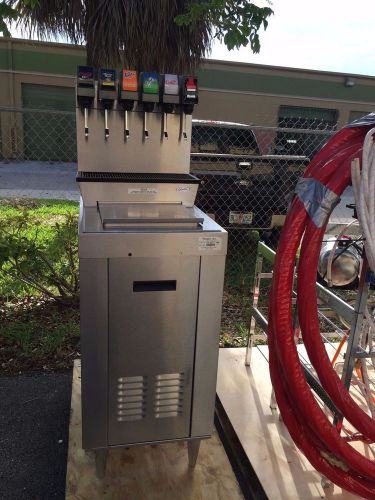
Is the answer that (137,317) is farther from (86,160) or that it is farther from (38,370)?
(38,370)

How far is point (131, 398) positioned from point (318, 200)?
1120mm

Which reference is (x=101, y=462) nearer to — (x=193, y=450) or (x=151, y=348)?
(x=193, y=450)

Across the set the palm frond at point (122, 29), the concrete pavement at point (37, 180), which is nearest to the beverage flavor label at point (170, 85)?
the palm frond at point (122, 29)

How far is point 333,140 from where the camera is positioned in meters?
1.79

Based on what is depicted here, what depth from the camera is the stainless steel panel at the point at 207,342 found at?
1.66m

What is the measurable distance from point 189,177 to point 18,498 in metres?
1.68

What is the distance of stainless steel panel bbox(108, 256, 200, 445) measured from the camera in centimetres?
159

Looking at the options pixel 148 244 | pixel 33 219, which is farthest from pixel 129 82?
pixel 33 219

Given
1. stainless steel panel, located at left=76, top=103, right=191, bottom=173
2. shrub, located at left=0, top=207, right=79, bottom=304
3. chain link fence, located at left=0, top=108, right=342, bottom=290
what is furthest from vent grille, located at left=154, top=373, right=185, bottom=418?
chain link fence, located at left=0, top=108, right=342, bottom=290

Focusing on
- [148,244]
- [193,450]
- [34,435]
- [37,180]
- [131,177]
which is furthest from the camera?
[37,180]

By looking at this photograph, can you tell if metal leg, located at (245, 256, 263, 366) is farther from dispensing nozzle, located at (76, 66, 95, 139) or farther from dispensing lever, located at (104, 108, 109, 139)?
dispensing nozzle, located at (76, 66, 95, 139)

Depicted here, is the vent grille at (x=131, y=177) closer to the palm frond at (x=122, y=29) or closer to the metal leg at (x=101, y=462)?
the metal leg at (x=101, y=462)

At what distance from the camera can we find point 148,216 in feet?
A: 5.67

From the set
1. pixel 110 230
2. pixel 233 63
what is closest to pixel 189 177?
pixel 110 230
